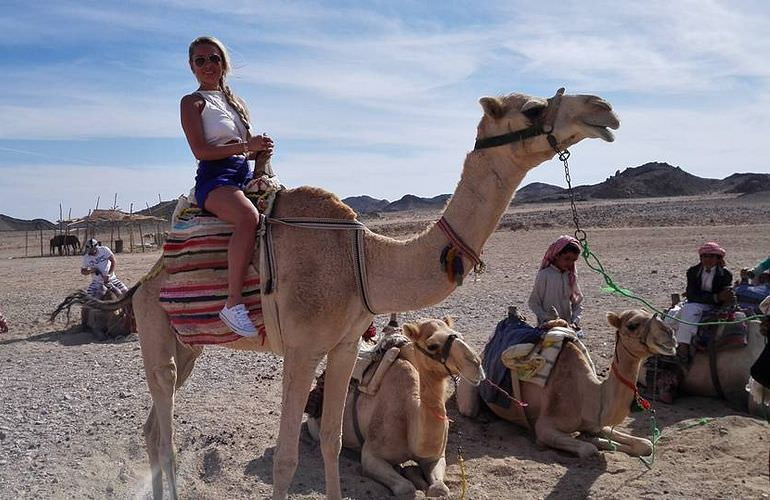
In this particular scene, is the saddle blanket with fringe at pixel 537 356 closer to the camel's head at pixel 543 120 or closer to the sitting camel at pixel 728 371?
the sitting camel at pixel 728 371

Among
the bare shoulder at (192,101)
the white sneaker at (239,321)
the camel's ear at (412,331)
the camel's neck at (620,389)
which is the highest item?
the bare shoulder at (192,101)

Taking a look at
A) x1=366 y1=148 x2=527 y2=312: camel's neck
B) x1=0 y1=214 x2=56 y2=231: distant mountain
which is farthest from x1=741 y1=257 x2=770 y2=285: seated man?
x1=0 y1=214 x2=56 y2=231: distant mountain

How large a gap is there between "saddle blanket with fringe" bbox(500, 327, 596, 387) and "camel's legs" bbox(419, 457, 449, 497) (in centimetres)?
115

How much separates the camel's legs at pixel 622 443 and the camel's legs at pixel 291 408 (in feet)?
10.2

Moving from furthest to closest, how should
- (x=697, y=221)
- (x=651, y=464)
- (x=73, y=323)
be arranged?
(x=697, y=221) < (x=73, y=323) < (x=651, y=464)

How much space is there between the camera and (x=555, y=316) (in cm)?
775

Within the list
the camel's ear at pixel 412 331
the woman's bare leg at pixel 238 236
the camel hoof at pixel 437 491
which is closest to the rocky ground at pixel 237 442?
the camel hoof at pixel 437 491

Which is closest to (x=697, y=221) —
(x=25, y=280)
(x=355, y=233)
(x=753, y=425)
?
(x=25, y=280)

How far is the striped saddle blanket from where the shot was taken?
171 inches

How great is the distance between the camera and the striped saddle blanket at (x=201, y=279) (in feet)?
14.3

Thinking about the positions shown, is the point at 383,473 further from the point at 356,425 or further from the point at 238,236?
the point at 238,236

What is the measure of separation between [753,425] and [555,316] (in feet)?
A: 6.54

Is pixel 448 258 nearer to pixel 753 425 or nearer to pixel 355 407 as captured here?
pixel 355 407

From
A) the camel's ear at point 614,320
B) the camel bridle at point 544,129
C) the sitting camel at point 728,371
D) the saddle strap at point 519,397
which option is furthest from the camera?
the sitting camel at point 728,371
